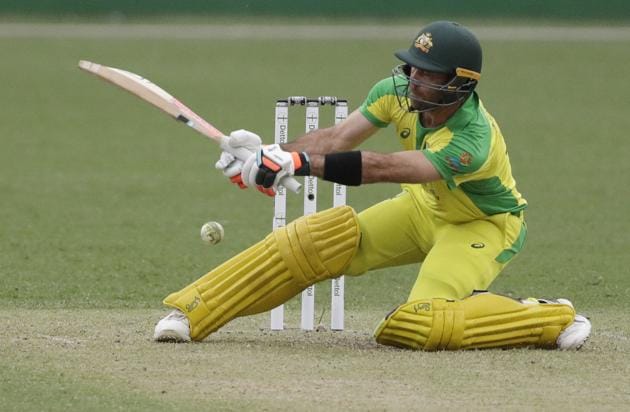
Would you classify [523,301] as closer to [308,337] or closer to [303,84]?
[308,337]

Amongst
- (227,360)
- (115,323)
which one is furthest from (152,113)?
(227,360)

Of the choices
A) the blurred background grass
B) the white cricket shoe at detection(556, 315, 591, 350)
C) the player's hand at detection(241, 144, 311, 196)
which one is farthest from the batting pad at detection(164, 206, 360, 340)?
the blurred background grass

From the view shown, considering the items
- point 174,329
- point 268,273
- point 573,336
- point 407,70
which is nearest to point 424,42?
point 407,70

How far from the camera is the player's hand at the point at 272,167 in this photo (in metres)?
6.81

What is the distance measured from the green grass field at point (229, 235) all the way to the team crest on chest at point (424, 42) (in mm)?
1547

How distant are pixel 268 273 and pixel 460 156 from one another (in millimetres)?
1162

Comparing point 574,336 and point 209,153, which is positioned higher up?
point 574,336

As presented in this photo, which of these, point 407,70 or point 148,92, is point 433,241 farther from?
point 148,92

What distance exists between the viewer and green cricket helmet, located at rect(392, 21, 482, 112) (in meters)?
7.36

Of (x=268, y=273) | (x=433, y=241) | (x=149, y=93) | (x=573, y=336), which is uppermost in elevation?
(x=149, y=93)

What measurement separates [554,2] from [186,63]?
960 cm

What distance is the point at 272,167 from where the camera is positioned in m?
6.80

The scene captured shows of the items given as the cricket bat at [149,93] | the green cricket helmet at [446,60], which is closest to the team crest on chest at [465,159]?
the green cricket helmet at [446,60]

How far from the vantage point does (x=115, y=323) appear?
8.28 meters
